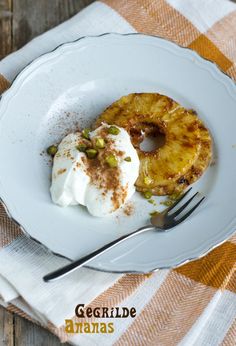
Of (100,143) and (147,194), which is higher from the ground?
(100,143)

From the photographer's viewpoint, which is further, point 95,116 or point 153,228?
point 95,116

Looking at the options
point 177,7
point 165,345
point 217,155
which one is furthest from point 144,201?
point 177,7

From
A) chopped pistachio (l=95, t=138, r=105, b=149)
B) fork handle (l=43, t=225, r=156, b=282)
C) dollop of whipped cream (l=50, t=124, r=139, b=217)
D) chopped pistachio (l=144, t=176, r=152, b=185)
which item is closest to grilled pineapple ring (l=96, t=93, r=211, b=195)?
chopped pistachio (l=144, t=176, r=152, b=185)

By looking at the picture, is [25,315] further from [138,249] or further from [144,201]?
[144,201]

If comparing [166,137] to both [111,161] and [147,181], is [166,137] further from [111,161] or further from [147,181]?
[111,161]

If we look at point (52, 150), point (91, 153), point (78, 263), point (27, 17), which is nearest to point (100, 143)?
point (91, 153)
